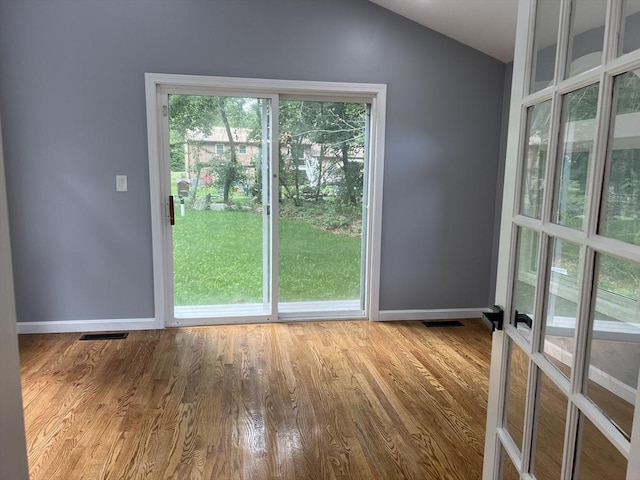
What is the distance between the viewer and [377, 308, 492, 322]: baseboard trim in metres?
3.80

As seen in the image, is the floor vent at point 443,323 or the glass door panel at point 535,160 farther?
the floor vent at point 443,323

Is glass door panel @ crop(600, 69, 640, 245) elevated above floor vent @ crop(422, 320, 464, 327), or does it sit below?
above

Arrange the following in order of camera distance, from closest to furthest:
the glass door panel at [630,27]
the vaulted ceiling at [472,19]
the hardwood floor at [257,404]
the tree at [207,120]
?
the glass door panel at [630,27] < the hardwood floor at [257,404] < the vaulted ceiling at [472,19] < the tree at [207,120]

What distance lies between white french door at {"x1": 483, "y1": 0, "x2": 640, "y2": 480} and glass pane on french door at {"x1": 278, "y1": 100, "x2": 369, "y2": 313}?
250 cm

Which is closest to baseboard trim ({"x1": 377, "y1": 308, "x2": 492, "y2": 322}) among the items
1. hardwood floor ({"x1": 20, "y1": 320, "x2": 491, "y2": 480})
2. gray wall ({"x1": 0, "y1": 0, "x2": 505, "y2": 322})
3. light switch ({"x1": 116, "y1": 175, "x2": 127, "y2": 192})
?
gray wall ({"x1": 0, "y1": 0, "x2": 505, "y2": 322})

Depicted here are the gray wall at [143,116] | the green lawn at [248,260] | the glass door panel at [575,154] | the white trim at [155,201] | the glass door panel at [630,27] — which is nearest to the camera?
the glass door panel at [630,27]

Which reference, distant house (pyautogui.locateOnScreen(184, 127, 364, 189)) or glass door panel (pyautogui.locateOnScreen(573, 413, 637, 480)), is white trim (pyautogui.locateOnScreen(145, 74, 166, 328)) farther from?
glass door panel (pyautogui.locateOnScreen(573, 413, 637, 480))

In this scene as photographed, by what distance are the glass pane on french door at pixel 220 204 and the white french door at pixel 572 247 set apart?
2571 millimetres

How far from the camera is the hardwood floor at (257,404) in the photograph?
6.27 feet

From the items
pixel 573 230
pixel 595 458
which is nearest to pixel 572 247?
pixel 573 230

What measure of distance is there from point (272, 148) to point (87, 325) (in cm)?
205

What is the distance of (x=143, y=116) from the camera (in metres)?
3.26

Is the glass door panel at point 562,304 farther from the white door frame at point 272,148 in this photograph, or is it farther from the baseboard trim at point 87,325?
the baseboard trim at point 87,325

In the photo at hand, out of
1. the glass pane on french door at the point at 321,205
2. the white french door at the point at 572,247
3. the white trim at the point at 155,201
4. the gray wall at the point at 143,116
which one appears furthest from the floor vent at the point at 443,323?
the white french door at the point at 572,247
